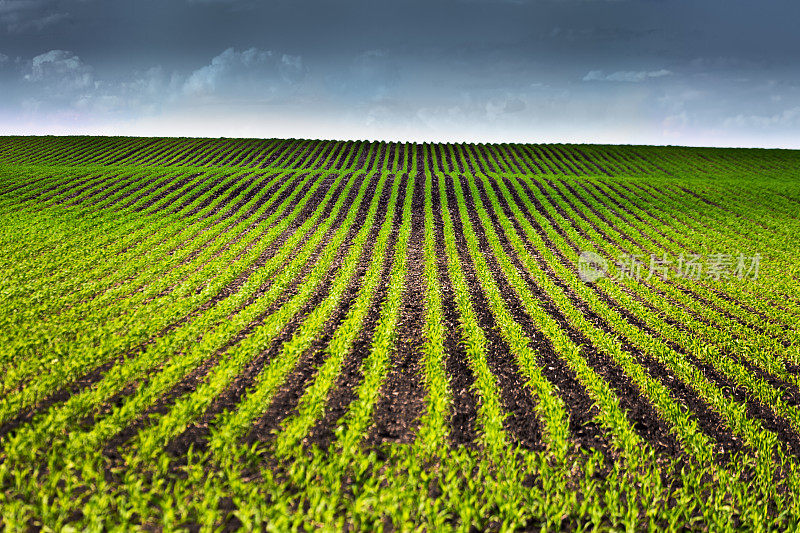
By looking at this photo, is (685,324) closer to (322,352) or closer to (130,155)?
(322,352)

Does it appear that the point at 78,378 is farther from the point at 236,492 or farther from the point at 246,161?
the point at 246,161

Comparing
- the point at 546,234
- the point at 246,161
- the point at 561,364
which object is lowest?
the point at 561,364

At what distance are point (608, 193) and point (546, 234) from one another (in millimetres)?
17350

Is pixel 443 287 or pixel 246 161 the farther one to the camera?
pixel 246 161

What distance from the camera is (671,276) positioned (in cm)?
1702

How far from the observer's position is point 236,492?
5.11 metres

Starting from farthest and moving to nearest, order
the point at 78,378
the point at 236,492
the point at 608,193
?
the point at 608,193
the point at 78,378
the point at 236,492

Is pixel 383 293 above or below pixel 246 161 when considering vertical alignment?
below

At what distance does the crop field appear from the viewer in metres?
5.15

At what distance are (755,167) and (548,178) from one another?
37.6 meters

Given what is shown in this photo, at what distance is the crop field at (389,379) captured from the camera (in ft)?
16.9

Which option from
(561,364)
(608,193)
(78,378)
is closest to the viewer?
(78,378)

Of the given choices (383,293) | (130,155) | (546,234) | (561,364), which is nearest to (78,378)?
(383,293)

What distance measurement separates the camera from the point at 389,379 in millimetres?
8359
